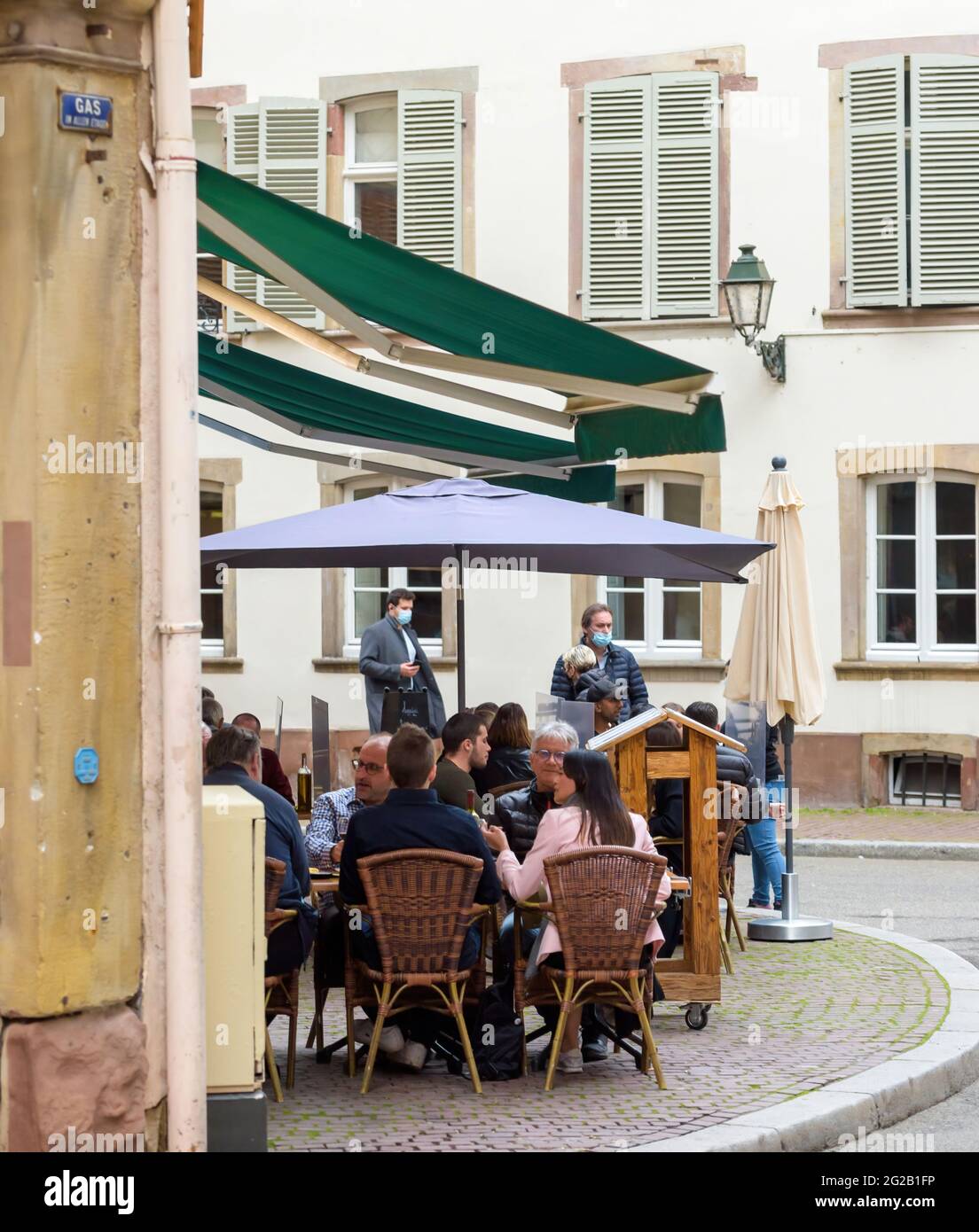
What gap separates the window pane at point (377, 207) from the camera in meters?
18.7

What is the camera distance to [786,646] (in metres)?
10.4

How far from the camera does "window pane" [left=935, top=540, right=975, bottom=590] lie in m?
16.9

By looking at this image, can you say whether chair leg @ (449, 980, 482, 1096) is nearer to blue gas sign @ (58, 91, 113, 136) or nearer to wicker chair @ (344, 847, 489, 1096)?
wicker chair @ (344, 847, 489, 1096)

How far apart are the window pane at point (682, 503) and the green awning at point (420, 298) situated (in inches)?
382

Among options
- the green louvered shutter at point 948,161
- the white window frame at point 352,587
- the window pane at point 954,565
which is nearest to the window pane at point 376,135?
the white window frame at point 352,587

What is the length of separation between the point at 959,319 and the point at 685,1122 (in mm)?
11957

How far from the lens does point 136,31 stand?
16.5ft

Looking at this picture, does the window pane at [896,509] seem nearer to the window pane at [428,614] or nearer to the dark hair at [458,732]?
the window pane at [428,614]

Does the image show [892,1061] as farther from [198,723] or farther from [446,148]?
[446,148]

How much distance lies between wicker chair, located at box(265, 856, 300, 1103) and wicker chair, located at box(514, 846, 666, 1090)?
Answer: 94 centimetres

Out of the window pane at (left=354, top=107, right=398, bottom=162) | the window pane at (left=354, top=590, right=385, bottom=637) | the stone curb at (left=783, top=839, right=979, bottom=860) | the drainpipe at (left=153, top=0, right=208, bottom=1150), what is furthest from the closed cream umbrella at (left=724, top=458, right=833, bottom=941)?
the window pane at (left=354, top=107, right=398, bottom=162)

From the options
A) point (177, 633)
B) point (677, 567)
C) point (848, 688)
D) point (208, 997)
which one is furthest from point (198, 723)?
point (848, 688)

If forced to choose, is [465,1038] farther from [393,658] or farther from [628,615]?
[628,615]

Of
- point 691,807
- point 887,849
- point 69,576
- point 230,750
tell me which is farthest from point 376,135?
point 69,576
